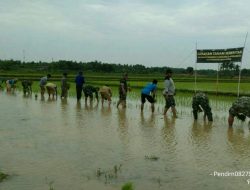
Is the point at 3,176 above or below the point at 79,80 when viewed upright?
below

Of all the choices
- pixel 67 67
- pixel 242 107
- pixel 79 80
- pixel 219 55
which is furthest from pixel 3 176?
pixel 67 67

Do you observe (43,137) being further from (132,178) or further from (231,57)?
(231,57)

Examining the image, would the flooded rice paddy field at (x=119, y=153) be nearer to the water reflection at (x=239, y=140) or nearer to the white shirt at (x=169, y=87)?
the water reflection at (x=239, y=140)

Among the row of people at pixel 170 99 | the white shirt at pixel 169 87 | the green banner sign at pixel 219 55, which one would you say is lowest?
the row of people at pixel 170 99

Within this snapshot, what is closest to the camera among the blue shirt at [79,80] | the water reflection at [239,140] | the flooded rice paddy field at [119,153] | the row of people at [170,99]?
the flooded rice paddy field at [119,153]

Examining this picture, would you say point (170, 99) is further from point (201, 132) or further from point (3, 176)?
point (3, 176)

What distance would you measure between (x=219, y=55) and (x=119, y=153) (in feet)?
56.1

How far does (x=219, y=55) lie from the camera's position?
24688 millimetres

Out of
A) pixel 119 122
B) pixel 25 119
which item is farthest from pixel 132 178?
pixel 25 119

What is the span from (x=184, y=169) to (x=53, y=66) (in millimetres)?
75444

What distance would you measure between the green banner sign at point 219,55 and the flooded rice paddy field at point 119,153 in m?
9.28

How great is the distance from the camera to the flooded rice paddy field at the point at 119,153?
6.79 metres

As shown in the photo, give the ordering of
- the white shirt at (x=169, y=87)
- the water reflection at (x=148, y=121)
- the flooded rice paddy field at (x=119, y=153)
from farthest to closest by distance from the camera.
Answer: the white shirt at (x=169, y=87) < the water reflection at (x=148, y=121) < the flooded rice paddy field at (x=119, y=153)

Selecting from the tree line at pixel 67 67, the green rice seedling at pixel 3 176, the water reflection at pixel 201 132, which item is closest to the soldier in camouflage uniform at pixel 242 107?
the water reflection at pixel 201 132
